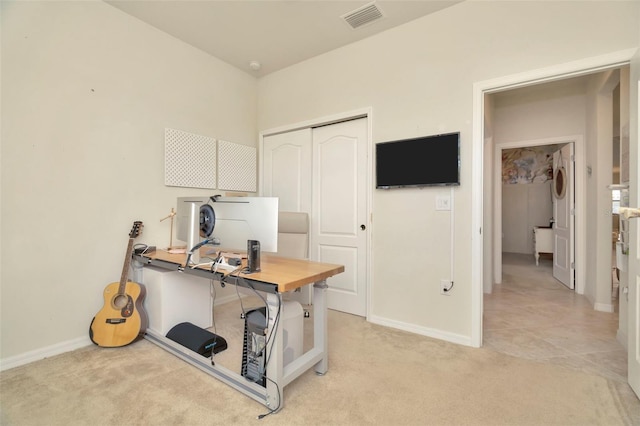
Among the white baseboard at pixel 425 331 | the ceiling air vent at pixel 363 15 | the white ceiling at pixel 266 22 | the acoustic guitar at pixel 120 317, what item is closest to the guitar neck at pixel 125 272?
the acoustic guitar at pixel 120 317

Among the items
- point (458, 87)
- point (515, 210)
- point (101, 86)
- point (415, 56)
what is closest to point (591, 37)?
point (458, 87)

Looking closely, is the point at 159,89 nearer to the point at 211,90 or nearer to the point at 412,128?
the point at 211,90

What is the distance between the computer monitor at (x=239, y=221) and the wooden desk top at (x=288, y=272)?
16 centimetres

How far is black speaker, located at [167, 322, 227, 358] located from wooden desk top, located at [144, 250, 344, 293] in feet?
1.94

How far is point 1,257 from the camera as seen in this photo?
197 cm

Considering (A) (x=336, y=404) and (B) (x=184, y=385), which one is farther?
(B) (x=184, y=385)

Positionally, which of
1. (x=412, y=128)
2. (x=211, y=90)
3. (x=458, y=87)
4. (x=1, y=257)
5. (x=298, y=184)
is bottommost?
(x=1, y=257)

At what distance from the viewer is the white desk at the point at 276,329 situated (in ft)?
4.99

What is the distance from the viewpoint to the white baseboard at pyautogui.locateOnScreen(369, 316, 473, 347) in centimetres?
237

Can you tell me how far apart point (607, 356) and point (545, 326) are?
59 centimetres

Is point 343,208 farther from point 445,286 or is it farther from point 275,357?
point 275,357

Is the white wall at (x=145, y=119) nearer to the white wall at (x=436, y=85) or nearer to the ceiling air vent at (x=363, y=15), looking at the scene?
the white wall at (x=436, y=85)

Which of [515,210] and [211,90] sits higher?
[211,90]

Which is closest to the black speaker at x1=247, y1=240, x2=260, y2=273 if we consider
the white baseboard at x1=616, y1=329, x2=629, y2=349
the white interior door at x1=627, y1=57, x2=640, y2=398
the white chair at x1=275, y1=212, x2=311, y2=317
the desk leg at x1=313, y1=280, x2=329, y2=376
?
the desk leg at x1=313, y1=280, x2=329, y2=376
